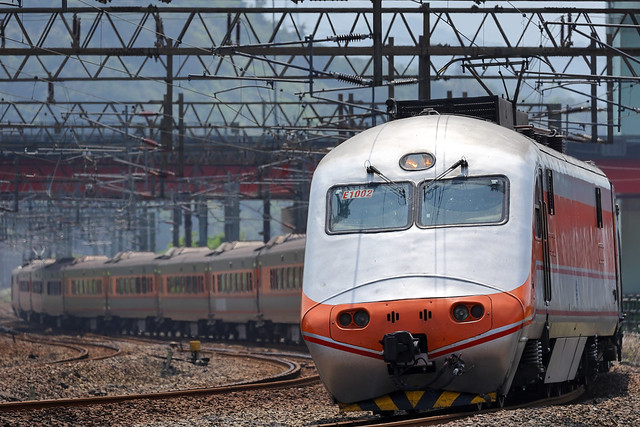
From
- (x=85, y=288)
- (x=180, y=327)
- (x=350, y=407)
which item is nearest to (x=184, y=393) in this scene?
(x=350, y=407)

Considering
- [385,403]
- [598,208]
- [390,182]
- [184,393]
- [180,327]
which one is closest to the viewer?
[385,403]

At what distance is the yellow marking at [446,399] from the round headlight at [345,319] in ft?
4.06

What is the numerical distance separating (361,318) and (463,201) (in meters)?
1.75

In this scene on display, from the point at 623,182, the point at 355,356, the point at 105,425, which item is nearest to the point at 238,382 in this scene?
the point at 105,425

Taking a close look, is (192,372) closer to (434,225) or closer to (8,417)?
(8,417)

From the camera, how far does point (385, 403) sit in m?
13.0

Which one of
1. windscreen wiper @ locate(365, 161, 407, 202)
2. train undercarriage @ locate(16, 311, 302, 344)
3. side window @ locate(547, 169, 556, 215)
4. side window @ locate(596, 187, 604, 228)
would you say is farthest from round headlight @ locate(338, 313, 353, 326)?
train undercarriage @ locate(16, 311, 302, 344)

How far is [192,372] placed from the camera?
26.4 metres

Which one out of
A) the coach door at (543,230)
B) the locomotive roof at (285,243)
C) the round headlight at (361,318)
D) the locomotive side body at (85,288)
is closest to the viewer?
the round headlight at (361,318)

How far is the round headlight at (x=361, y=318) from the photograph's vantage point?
41.5ft

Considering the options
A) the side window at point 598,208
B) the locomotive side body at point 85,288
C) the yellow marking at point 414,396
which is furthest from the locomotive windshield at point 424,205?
the locomotive side body at point 85,288

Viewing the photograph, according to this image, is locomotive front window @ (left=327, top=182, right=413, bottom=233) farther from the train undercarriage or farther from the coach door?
the train undercarriage

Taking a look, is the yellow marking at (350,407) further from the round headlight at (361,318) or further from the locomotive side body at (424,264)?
the round headlight at (361,318)

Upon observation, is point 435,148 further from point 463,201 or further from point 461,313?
point 461,313
